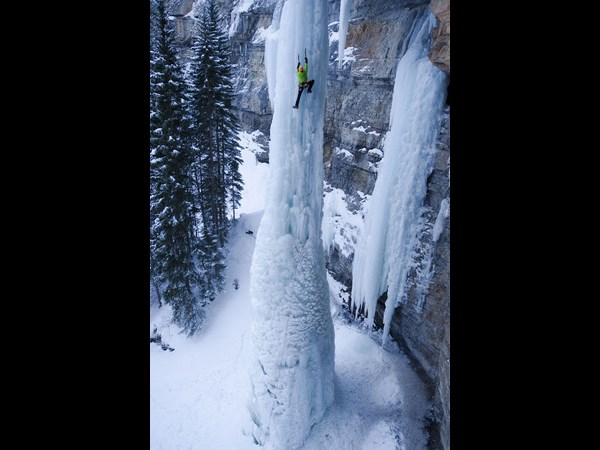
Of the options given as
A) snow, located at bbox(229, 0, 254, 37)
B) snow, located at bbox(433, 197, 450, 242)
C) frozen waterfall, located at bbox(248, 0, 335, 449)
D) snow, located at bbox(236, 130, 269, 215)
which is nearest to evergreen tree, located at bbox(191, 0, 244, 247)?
snow, located at bbox(236, 130, 269, 215)

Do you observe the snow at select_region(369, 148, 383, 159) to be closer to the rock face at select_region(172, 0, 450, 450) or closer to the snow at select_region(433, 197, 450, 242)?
the rock face at select_region(172, 0, 450, 450)

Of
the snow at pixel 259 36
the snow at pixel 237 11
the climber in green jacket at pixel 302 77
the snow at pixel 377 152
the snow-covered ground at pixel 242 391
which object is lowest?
the snow-covered ground at pixel 242 391

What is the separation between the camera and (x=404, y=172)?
983 cm

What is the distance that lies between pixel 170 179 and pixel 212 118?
5.49m

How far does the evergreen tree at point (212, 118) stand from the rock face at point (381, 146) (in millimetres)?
5747

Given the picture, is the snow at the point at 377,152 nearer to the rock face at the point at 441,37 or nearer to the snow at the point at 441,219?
the snow at the point at 441,219

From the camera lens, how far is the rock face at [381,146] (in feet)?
28.4

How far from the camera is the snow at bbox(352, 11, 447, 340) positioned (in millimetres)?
8977

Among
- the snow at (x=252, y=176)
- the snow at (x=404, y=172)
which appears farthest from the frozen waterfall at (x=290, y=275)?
the snow at (x=252, y=176)

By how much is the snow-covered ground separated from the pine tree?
1340mm
